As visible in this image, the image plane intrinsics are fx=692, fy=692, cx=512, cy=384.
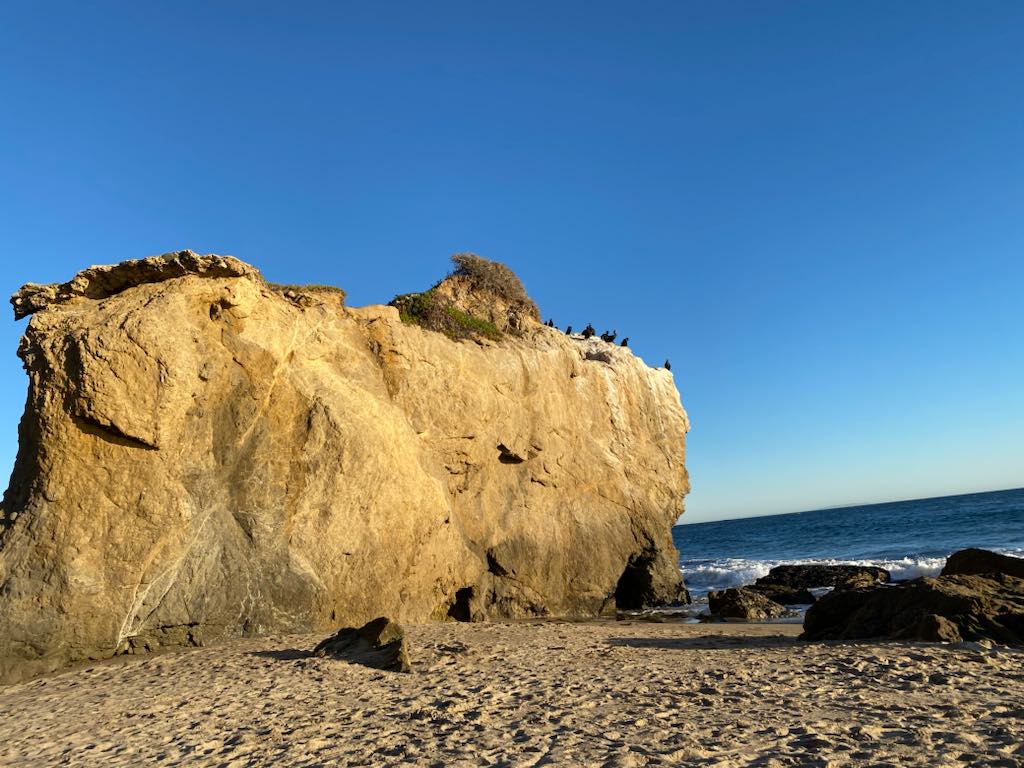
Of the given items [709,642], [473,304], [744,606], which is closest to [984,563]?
[744,606]

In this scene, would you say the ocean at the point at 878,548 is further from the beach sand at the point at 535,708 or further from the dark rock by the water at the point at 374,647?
the dark rock by the water at the point at 374,647

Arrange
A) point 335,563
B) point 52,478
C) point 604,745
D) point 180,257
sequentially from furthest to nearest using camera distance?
point 335,563
point 180,257
point 52,478
point 604,745

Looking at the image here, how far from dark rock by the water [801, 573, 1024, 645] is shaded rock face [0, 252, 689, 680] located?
349 inches

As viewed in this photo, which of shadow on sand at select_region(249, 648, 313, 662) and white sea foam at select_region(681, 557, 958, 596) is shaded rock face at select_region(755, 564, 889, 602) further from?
shadow on sand at select_region(249, 648, 313, 662)

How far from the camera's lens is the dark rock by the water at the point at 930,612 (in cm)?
1068

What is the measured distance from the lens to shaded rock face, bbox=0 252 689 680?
1166cm

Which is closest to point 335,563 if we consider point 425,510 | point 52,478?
point 425,510

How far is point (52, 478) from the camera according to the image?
11727 millimetres

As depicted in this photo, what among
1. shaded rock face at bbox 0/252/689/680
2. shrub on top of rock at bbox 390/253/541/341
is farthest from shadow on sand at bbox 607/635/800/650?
shrub on top of rock at bbox 390/253/541/341

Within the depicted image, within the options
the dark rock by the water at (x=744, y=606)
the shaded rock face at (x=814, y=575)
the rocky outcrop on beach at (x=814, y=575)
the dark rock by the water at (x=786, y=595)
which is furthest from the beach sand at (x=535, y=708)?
the shaded rock face at (x=814, y=575)

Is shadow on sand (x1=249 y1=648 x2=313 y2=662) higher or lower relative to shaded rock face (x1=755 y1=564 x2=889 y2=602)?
higher

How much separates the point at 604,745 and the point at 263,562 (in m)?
8.93

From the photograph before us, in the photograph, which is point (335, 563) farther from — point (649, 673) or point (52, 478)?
point (649, 673)

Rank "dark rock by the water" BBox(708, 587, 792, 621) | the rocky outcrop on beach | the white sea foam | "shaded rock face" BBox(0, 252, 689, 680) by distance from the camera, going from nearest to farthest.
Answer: "shaded rock face" BBox(0, 252, 689, 680)
"dark rock by the water" BBox(708, 587, 792, 621)
the rocky outcrop on beach
the white sea foam
